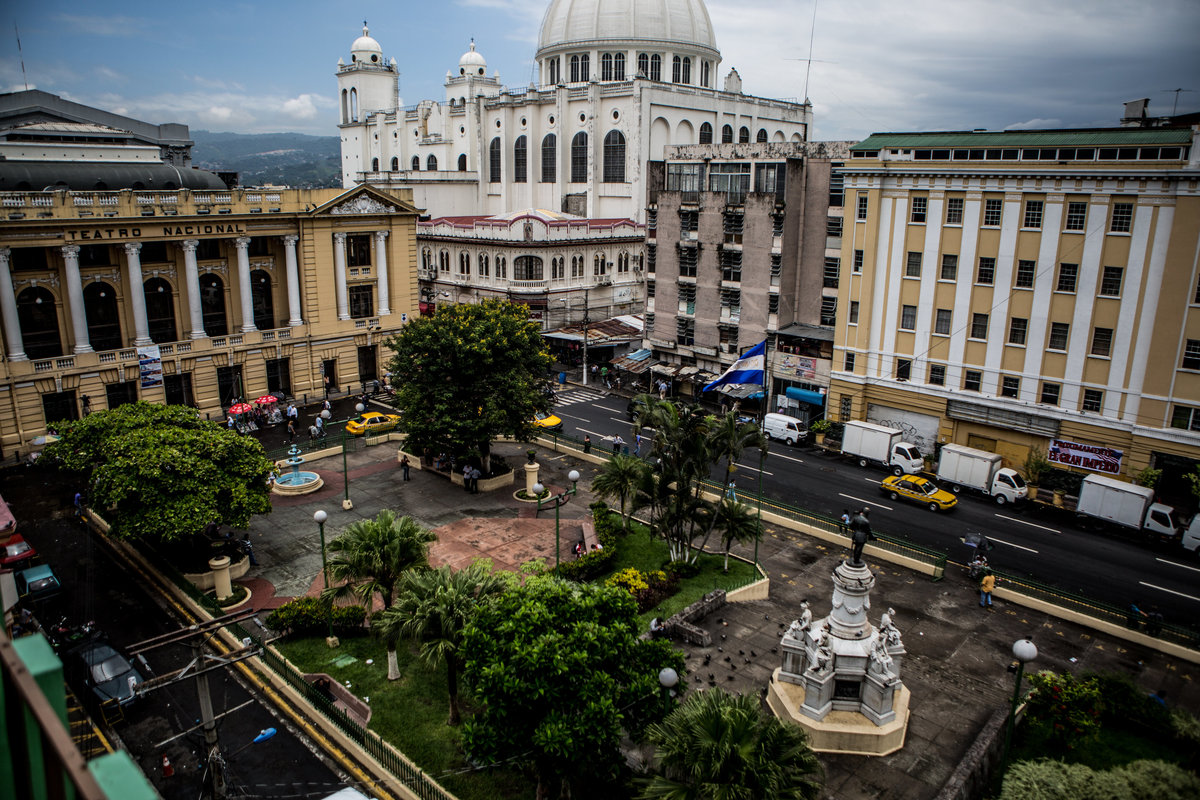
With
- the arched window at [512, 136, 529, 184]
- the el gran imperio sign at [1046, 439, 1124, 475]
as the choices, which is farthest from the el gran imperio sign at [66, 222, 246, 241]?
the el gran imperio sign at [1046, 439, 1124, 475]

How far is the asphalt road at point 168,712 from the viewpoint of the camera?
1931 centimetres

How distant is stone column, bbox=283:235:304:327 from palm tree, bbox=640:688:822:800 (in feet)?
149

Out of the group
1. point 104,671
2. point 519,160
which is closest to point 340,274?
point 104,671

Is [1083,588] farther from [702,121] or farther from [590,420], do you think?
[702,121]

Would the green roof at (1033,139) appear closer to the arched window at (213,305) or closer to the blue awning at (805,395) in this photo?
the blue awning at (805,395)

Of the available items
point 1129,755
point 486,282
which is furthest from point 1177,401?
point 486,282

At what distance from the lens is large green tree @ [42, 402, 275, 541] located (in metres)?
27.2

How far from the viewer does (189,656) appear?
25453mm

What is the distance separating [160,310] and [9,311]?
27.6ft

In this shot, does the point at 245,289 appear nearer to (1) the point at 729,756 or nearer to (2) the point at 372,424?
(2) the point at 372,424

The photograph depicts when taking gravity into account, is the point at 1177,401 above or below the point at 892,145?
below

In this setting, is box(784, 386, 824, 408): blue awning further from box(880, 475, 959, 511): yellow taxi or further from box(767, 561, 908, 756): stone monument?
box(767, 561, 908, 756): stone monument

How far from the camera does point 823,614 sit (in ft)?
91.5

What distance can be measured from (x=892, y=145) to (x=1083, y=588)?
25.1 meters
